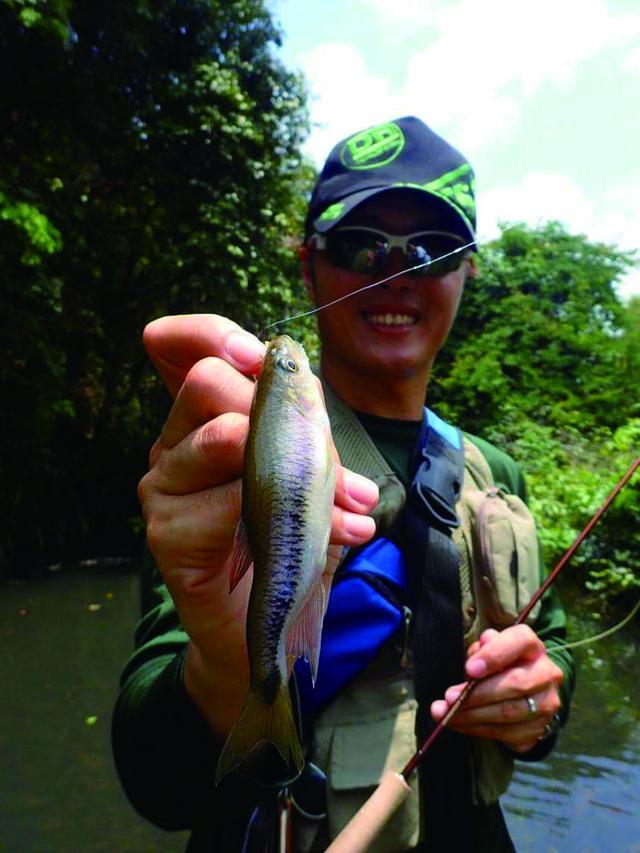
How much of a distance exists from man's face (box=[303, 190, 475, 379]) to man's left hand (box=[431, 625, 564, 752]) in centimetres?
97

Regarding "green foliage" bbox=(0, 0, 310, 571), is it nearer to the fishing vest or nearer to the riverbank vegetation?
the riverbank vegetation

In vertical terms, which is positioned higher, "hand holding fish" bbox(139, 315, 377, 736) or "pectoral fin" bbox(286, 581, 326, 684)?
"hand holding fish" bbox(139, 315, 377, 736)

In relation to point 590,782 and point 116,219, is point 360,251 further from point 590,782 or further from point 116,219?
point 116,219

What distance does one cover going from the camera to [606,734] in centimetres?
543

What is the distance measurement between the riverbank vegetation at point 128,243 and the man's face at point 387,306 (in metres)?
6.44

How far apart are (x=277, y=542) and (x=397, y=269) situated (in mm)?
1570

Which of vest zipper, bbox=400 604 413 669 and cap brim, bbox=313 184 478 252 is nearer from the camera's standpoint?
vest zipper, bbox=400 604 413 669

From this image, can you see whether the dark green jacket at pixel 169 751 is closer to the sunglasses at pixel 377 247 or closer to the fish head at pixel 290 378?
the fish head at pixel 290 378

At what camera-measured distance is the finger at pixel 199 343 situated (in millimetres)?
1313

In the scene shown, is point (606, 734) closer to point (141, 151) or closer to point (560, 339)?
point (141, 151)

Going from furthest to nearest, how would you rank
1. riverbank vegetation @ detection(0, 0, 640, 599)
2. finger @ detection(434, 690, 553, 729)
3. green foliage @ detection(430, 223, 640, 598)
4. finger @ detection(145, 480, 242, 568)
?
1. green foliage @ detection(430, 223, 640, 598)
2. riverbank vegetation @ detection(0, 0, 640, 599)
3. finger @ detection(434, 690, 553, 729)
4. finger @ detection(145, 480, 242, 568)

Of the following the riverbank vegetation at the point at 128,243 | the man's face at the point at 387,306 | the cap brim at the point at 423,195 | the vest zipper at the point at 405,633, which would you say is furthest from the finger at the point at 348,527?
the riverbank vegetation at the point at 128,243

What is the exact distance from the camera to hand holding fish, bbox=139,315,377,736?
1240mm

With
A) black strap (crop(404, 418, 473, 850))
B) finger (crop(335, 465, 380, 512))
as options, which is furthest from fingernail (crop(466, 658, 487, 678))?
finger (crop(335, 465, 380, 512))
